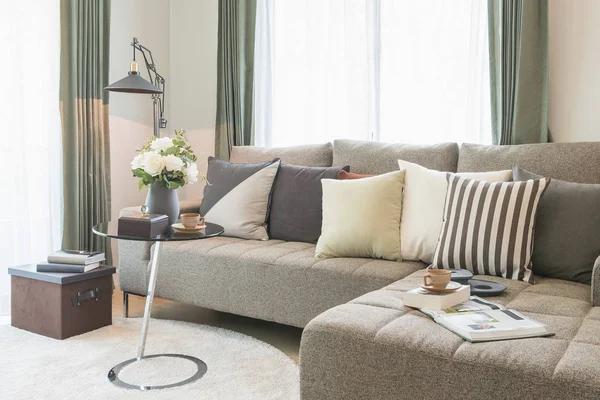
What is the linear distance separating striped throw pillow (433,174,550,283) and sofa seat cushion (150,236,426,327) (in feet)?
0.86

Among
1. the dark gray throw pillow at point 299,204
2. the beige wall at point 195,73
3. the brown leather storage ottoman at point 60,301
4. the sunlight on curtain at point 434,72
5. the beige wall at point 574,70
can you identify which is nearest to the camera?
the brown leather storage ottoman at point 60,301

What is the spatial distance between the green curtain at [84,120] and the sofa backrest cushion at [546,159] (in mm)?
2386

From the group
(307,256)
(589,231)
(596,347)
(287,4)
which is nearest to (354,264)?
(307,256)

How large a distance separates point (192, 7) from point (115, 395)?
10.7ft

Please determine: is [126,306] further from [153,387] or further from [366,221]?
[366,221]

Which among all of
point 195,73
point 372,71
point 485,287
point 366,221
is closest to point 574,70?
point 372,71

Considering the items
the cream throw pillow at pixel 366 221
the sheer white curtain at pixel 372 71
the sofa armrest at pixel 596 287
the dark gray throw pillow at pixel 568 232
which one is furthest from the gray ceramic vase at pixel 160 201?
the sofa armrest at pixel 596 287

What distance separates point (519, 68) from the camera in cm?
313

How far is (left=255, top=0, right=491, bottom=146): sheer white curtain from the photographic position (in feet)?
11.3

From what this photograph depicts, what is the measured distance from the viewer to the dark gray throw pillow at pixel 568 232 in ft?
7.87

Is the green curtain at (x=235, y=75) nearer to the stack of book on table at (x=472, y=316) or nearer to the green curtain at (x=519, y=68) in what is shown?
the green curtain at (x=519, y=68)

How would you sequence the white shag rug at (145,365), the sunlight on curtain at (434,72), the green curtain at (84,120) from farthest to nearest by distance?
the green curtain at (84,120), the sunlight on curtain at (434,72), the white shag rug at (145,365)

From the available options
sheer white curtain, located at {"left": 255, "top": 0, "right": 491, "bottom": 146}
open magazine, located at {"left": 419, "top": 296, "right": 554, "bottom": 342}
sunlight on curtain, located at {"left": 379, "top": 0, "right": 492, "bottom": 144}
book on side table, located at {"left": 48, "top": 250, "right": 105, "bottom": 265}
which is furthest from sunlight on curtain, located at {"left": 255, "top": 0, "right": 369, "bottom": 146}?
open magazine, located at {"left": 419, "top": 296, "right": 554, "bottom": 342}

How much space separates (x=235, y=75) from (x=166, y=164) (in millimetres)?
1730
